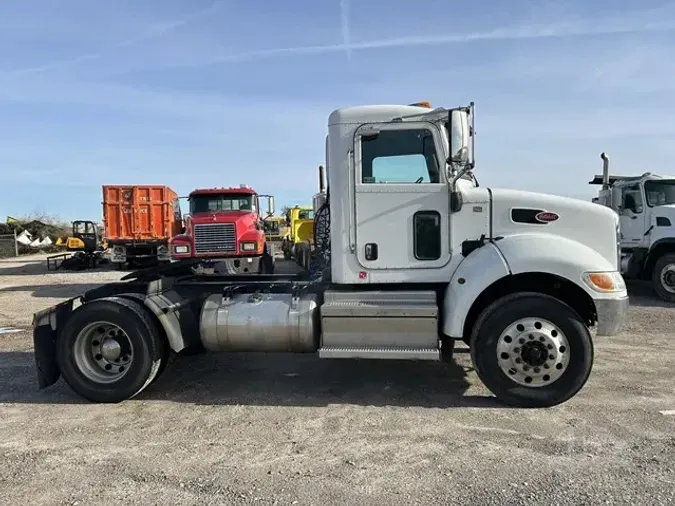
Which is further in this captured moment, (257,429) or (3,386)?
(3,386)

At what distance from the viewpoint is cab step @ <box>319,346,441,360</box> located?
500 centimetres

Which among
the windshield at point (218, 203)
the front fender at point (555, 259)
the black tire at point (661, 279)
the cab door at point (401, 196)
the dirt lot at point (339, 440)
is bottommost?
the dirt lot at point (339, 440)

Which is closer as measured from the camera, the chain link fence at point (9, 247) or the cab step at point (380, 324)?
the cab step at point (380, 324)

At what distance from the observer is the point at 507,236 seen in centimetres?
513

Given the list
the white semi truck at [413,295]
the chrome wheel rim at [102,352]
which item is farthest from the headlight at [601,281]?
the chrome wheel rim at [102,352]

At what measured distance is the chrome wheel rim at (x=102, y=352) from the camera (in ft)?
17.5

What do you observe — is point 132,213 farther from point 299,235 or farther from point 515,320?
point 515,320

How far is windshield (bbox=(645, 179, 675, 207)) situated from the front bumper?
8303 mm

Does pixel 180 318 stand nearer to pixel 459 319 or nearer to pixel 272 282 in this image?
pixel 272 282

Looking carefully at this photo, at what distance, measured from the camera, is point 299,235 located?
19.9 m

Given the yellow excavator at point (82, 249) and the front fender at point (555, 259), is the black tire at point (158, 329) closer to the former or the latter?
the front fender at point (555, 259)

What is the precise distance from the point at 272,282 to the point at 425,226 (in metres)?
1.83

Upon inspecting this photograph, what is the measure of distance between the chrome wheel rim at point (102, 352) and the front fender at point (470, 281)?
10.5ft

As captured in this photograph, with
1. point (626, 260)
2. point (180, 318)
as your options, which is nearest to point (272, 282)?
point (180, 318)
